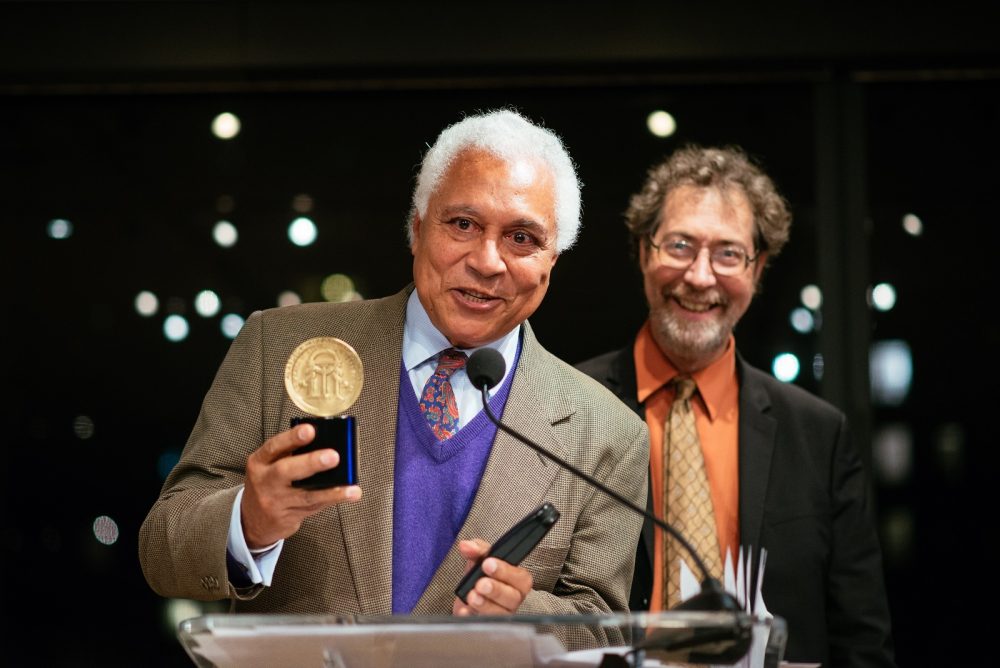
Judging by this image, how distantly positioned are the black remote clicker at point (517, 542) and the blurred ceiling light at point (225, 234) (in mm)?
2811

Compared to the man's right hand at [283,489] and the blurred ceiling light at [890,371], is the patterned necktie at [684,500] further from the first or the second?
the man's right hand at [283,489]

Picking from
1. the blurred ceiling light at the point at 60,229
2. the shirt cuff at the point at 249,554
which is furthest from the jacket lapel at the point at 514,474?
the blurred ceiling light at the point at 60,229

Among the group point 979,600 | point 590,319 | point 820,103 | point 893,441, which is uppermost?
point 820,103

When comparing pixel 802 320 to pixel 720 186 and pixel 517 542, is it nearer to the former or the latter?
pixel 720 186

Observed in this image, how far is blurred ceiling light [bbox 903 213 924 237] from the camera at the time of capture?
430cm

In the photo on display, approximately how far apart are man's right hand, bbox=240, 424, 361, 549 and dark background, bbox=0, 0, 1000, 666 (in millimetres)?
2545

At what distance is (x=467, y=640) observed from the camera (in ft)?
4.86

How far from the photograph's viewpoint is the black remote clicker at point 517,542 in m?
1.77

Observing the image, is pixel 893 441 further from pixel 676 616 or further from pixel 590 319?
pixel 676 616

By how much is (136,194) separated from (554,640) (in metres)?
3.28

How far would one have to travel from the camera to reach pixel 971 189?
4.31 m

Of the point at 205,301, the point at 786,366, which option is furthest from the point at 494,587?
the point at 205,301

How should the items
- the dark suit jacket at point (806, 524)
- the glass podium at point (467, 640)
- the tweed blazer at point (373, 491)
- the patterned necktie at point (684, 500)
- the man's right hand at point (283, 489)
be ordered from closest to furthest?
the glass podium at point (467, 640) < the man's right hand at point (283, 489) < the tweed blazer at point (373, 491) < the patterned necktie at point (684, 500) < the dark suit jacket at point (806, 524)

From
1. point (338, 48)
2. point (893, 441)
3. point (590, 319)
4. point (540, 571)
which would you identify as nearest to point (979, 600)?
point (893, 441)
